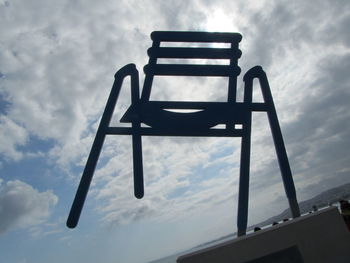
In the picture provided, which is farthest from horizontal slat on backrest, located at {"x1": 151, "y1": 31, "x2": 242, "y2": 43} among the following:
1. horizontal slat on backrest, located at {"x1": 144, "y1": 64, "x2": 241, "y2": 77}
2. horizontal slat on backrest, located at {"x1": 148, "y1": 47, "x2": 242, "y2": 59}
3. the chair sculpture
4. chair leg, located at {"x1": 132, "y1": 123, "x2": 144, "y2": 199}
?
chair leg, located at {"x1": 132, "y1": 123, "x2": 144, "y2": 199}

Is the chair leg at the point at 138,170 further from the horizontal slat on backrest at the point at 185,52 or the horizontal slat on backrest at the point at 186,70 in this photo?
the horizontal slat on backrest at the point at 185,52

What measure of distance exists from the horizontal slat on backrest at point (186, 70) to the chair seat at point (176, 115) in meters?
0.73

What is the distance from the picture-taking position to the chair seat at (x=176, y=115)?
233 inches

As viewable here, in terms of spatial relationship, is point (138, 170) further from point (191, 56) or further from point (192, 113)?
point (191, 56)

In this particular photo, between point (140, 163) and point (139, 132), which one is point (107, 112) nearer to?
point (139, 132)

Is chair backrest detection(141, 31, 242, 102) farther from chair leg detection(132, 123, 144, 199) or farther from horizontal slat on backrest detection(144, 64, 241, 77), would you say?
chair leg detection(132, 123, 144, 199)

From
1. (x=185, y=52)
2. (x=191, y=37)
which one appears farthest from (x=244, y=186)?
(x=191, y=37)

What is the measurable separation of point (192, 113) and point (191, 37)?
1689 mm

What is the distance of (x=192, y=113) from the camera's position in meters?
6.02

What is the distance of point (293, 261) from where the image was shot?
4012 mm

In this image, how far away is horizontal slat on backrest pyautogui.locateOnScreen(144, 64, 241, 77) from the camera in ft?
20.7

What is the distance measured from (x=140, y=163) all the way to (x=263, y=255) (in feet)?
9.01

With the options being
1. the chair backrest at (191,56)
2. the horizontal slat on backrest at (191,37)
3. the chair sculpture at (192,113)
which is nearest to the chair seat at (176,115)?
the chair sculpture at (192,113)

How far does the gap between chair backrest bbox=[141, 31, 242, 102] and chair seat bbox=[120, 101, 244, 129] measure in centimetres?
54
